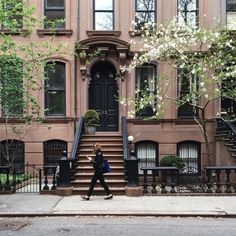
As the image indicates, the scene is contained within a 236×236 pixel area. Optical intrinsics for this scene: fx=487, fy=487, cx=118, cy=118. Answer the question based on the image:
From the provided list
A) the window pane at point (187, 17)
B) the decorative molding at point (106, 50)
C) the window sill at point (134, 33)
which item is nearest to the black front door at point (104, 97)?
the decorative molding at point (106, 50)

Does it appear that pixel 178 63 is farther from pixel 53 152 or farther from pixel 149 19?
pixel 53 152

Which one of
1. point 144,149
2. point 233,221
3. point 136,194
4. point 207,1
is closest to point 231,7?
Result: point 207,1

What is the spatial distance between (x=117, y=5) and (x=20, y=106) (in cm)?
657

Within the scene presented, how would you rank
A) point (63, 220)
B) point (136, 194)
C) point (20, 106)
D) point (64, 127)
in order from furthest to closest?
point (64, 127), point (20, 106), point (136, 194), point (63, 220)

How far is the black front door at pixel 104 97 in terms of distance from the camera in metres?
22.2

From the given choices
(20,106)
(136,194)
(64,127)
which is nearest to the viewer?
(136,194)

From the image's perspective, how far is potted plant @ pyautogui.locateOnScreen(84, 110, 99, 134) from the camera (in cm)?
2058

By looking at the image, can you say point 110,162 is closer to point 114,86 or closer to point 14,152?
point 114,86

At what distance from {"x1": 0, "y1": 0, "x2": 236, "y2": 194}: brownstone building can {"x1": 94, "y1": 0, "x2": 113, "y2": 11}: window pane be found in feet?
0.06

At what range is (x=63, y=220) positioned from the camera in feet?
39.3

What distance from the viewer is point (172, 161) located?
20.1 metres

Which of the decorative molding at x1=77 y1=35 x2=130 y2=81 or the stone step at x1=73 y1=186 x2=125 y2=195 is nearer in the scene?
the stone step at x1=73 y1=186 x2=125 y2=195

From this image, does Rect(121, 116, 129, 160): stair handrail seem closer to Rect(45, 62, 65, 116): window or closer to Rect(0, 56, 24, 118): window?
Rect(45, 62, 65, 116): window

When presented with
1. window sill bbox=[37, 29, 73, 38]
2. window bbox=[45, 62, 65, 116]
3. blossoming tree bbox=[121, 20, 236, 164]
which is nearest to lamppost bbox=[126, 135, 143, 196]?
blossoming tree bbox=[121, 20, 236, 164]
